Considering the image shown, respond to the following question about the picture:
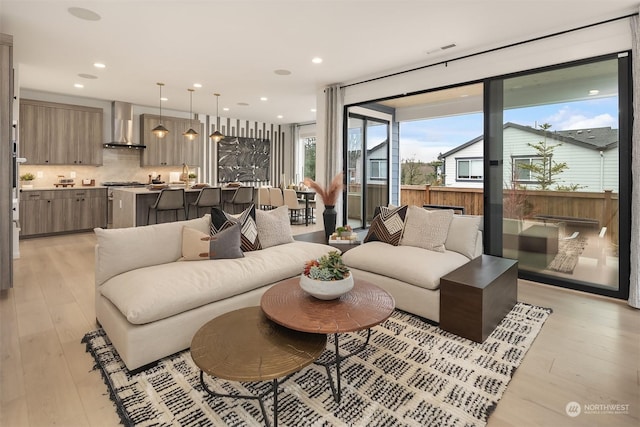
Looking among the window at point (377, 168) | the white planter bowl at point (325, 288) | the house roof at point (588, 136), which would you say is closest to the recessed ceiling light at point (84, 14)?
the white planter bowl at point (325, 288)

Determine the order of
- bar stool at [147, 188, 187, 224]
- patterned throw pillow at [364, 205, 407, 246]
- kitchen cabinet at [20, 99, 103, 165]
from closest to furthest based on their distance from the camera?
1. patterned throw pillow at [364, 205, 407, 246]
2. bar stool at [147, 188, 187, 224]
3. kitchen cabinet at [20, 99, 103, 165]

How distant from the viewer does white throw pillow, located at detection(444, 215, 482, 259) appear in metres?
3.28

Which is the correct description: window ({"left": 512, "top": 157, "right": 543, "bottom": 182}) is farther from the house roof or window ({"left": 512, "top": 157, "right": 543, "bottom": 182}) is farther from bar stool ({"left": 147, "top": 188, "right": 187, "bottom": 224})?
bar stool ({"left": 147, "top": 188, "right": 187, "bottom": 224})

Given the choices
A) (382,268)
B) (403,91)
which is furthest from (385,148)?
(382,268)

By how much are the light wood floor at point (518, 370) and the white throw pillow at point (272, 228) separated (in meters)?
1.57

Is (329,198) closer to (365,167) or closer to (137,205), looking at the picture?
(365,167)

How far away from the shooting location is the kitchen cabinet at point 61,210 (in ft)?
20.2

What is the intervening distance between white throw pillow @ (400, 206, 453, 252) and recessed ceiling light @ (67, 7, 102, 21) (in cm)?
380

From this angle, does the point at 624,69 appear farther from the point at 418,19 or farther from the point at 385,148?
the point at 385,148

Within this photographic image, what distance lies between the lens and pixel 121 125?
745 cm

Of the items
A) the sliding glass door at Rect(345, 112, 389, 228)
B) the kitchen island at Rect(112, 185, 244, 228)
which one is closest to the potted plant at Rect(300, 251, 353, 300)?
the sliding glass door at Rect(345, 112, 389, 228)

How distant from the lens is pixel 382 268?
10.1ft

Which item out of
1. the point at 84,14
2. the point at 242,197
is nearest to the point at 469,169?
the point at 242,197

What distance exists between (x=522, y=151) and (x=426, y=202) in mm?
3967
